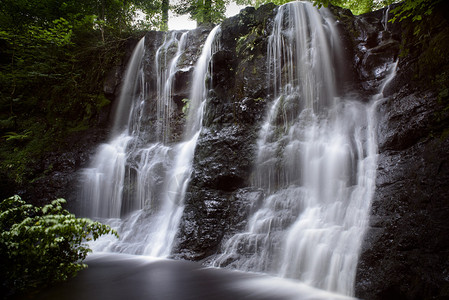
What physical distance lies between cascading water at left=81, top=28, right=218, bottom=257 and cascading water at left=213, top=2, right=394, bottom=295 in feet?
8.48

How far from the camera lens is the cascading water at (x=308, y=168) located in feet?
15.4

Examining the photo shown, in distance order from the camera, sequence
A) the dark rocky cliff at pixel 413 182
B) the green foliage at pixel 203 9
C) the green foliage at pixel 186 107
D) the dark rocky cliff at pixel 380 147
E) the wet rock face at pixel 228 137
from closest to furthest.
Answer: the dark rocky cliff at pixel 413 182 < the dark rocky cliff at pixel 380 147 < the wet rock face at pixel 228 137 < the green foliage at pixel 186 107 < the green foliage at pixel 203 9

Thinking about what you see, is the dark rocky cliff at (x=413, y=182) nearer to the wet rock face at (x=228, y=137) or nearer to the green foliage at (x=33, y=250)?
Result: the wet rock face at (x=228, y=137)

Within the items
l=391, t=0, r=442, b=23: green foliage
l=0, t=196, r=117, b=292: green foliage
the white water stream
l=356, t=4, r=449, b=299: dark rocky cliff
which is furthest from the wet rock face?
l=391, t=0, r=442, b=23: green foliage

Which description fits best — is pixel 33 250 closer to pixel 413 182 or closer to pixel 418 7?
pixel 413 182

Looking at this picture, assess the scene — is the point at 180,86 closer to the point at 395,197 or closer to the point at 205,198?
the point at 205,198

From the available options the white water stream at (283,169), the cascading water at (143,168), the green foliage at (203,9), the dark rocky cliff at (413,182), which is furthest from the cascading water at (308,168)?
the green foliage at (203,9)

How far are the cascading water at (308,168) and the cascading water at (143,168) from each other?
8.48 ft

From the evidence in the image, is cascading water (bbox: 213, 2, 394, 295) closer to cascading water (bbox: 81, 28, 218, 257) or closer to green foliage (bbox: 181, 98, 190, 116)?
cascading water (bbox: 81, 28, 218, 257)

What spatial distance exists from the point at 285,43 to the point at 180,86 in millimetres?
4794

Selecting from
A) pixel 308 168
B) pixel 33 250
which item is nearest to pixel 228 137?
pixel 308 168

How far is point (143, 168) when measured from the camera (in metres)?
9.81

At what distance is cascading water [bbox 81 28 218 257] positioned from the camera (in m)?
7.92

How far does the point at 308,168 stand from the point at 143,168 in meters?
5.97
